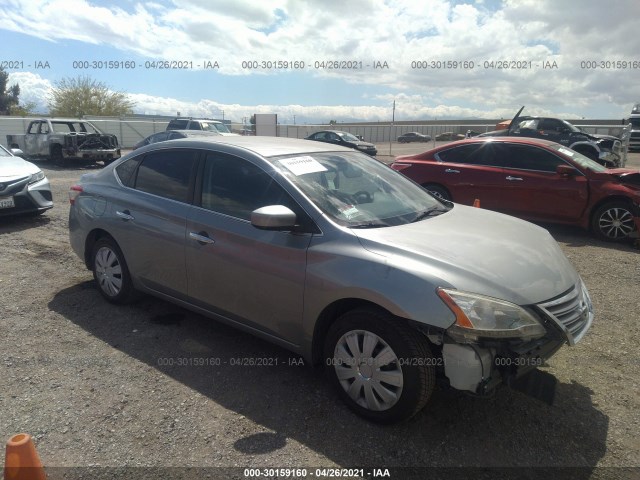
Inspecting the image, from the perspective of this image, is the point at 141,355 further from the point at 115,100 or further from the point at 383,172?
the point at 115,100

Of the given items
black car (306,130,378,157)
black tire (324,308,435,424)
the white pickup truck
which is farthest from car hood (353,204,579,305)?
black car (306,130,378,157)

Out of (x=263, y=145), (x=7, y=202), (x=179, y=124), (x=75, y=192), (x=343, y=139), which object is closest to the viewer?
(x=263, y=145)

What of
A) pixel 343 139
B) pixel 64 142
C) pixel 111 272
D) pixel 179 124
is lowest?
pixel 111 272

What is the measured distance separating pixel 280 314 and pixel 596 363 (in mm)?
2481

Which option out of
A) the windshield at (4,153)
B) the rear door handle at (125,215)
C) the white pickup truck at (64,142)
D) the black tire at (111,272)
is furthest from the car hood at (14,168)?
the white pickup truck at (64,142)

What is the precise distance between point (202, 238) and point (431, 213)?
1769 millimetres

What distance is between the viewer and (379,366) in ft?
8.92

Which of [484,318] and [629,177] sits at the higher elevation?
[629,177]

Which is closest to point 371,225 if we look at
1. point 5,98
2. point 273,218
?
point 273,218

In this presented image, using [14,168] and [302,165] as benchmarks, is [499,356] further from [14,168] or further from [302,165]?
[14,168]

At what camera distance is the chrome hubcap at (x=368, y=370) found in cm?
268

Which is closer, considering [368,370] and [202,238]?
[368,370]

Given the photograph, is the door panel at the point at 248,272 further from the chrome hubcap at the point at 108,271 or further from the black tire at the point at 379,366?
the chrome hubcap at the point at 108,271

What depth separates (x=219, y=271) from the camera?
11.3 ft
